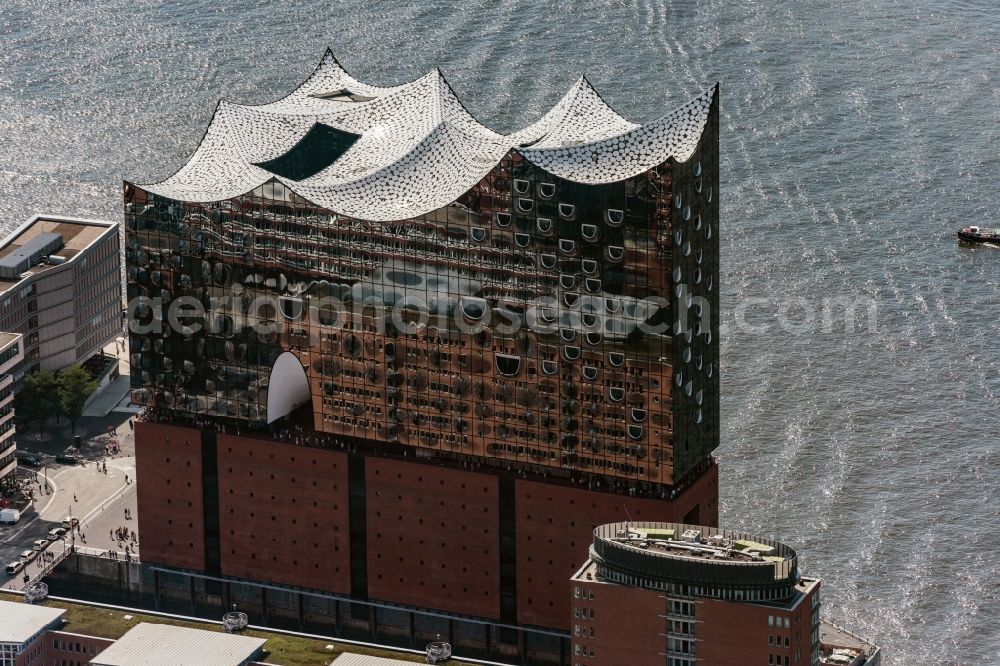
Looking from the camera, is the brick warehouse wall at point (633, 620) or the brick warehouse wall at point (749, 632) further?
the brick warehouse wall at point (633, 620)

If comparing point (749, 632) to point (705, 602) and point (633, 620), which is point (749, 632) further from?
point (633, 620)

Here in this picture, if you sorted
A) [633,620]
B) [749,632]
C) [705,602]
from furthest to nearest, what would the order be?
[633,620] → [705,602] → [749,632]

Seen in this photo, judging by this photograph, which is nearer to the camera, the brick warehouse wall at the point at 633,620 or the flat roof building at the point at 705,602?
the flat roof building at the point at 705,602

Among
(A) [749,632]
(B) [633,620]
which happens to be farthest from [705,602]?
(B) [633,620]

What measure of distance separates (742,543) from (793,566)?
488 centimetres

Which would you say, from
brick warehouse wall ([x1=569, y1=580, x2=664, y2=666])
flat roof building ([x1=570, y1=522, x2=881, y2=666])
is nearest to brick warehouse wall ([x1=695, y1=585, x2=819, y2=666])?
flat roof building ([x1=570, y1=522, x2=881, y2=666])

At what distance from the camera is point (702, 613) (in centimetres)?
19675

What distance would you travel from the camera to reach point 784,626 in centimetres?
19538

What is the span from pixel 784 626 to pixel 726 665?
5470 mm

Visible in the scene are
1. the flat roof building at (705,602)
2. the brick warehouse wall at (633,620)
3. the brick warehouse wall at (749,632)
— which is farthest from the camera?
the brick warehouse wall at (633,620)

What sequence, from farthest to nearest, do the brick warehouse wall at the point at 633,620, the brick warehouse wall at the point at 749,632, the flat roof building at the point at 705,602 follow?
1. the brick warehouse wall at the point at 633,620
2. the brick warehouse wall at the point at 749,632
3. the flat roof building at the point at 705,602

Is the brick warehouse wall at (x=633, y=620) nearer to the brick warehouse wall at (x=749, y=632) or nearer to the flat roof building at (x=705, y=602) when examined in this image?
the flat roof building at (x=705, y=602)

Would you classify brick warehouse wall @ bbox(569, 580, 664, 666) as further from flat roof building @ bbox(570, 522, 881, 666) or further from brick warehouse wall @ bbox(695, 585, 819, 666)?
brick warehouse wall @ bbox(695, 585, 819, 666)

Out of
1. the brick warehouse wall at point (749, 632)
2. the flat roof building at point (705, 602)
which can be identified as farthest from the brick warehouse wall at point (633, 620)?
the brick warehouse wall at point (749, 632)
